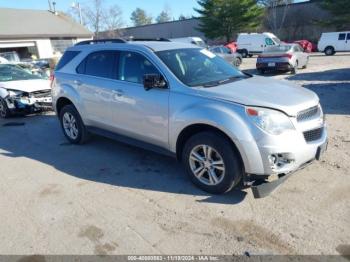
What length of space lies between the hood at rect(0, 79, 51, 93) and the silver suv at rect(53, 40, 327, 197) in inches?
154

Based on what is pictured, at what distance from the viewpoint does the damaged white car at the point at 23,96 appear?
9148 millimetres

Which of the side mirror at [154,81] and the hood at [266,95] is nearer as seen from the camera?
the hood at [266,95]

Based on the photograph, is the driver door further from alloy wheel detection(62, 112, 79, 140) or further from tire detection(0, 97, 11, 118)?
tire detection(0, 97, 11, 118)

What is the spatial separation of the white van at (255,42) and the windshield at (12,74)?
81.6ft

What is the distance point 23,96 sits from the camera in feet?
30.2

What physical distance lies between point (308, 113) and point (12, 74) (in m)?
8.98

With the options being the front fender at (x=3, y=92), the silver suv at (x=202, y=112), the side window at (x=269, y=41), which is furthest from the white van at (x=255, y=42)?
A: the silver suv at (x=202, y=112)

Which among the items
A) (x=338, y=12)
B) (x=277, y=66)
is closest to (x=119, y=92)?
(x=277, y=66)

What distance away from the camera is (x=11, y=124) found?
28.6 ft

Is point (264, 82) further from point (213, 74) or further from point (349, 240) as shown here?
point (349, 240)

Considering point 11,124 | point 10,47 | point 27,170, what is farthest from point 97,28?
point 27,170

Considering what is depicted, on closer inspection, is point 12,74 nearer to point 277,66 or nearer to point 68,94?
point 68,94

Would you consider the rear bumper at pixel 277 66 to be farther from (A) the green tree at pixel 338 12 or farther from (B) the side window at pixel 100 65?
(A) the green tree at pixel 338 12

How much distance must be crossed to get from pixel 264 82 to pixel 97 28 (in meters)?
59.5
